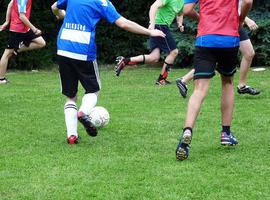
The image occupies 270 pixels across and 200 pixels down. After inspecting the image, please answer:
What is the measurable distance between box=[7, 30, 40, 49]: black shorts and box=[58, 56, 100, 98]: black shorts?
18.5 feet

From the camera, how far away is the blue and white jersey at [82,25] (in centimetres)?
598

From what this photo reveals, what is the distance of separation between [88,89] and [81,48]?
44cm

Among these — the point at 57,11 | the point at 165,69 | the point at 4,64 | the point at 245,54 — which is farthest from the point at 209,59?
the point at 4,64

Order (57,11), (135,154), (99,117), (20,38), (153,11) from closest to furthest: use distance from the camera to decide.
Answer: (135,154) → (57,11) → (99,117) → (153,11) → (20,38)

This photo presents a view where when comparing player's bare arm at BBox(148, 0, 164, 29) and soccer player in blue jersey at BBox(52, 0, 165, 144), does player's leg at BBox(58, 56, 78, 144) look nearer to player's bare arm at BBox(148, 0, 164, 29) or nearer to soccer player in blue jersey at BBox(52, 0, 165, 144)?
soccer player in blue jersey at BBox(52, 0, 165, 144)

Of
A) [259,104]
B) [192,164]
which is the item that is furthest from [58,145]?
[259,104]

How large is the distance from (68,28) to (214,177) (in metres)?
2.21

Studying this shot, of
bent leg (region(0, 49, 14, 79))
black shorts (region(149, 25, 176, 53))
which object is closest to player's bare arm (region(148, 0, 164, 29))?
black shorts (region(149, 25, 176, 53))

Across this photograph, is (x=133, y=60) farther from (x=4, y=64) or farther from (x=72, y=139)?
(x=72, y=139)

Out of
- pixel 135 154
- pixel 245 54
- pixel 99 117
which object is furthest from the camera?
pixel 245 54

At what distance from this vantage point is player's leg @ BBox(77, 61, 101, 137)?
607 centimetres

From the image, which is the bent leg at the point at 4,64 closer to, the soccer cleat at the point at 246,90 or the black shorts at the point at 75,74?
the soccer cleat at the point at 246,90

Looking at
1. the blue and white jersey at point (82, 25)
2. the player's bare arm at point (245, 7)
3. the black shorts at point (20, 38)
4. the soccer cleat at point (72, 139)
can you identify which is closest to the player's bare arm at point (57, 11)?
the blue and white jersey at point (82, 25)

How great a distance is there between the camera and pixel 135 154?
18.7 ft
